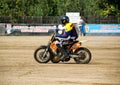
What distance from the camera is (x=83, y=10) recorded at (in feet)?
228

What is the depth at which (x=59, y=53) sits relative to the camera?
18.5 meters

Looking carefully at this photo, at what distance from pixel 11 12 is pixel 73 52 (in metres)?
50.6

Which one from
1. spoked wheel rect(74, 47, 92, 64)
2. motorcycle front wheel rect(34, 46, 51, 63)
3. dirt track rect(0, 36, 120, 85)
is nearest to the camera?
dirt track rect(0, 36, 120, 85)

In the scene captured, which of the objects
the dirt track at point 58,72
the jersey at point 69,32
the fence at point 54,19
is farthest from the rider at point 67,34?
the fence at point 54,19

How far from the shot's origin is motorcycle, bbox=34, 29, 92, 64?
18.2 meters

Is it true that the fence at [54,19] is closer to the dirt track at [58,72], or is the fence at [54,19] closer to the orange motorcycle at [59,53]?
the dirt track at [58,72]

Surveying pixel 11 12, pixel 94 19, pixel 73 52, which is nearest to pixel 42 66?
pixel 73 52

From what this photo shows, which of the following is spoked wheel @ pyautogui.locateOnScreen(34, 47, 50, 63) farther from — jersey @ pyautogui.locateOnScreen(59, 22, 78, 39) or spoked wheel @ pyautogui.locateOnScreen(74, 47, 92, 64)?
spoked wheel @ pyautogui.locateOnScreen(74, 47, 92, 64)

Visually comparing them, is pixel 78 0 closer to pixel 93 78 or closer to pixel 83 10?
pixel 83 10

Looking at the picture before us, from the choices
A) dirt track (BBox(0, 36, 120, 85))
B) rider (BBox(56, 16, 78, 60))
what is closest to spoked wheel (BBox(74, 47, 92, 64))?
dirt track (BBox(0, 36, 120, 85))

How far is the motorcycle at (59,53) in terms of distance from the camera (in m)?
18.2

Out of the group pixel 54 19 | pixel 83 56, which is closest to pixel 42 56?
pixel 83 56

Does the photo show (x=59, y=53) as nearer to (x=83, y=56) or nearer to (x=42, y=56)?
(x=42, y=56)

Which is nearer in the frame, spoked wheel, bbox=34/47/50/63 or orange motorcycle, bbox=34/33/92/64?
orange motorcycle, bbox=34/33/92/64
